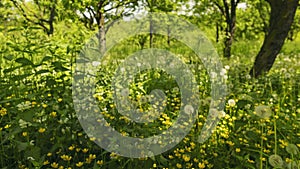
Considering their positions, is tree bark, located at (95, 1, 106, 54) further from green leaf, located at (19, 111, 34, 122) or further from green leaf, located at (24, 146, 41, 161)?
green leaf, located at (24, 146, 41, 161)

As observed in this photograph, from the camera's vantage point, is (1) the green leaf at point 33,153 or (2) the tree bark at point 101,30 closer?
(1) the green leaf at point 33,153

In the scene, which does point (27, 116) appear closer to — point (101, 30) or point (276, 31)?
point (276, 31)

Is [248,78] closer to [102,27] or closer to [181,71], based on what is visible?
[181,71]

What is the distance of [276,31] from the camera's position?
5125mm

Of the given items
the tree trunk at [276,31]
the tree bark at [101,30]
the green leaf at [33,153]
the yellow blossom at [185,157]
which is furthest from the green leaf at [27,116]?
the tree bark at [101,30]

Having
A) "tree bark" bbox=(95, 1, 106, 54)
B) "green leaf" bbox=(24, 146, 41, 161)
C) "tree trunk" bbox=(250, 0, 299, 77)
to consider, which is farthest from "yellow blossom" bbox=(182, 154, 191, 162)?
"tree bark" bbox=(95, 1, 106, 54)

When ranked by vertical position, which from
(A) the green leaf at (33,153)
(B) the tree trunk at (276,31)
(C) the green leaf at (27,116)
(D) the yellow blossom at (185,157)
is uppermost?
(B) the tree trunk at (276,31)

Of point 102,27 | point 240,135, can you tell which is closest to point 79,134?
point 240,135

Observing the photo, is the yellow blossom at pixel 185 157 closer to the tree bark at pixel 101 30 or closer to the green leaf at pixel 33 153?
the green leaf at pixel 33 153

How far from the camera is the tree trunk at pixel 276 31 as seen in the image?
4945mm

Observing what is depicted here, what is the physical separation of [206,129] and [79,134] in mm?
1012

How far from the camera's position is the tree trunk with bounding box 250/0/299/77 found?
4945 millimetres

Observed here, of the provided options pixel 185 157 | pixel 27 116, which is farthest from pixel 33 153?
pixel 185 157

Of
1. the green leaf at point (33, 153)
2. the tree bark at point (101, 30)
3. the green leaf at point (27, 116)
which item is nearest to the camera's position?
the green leaf at point (33, 153)
